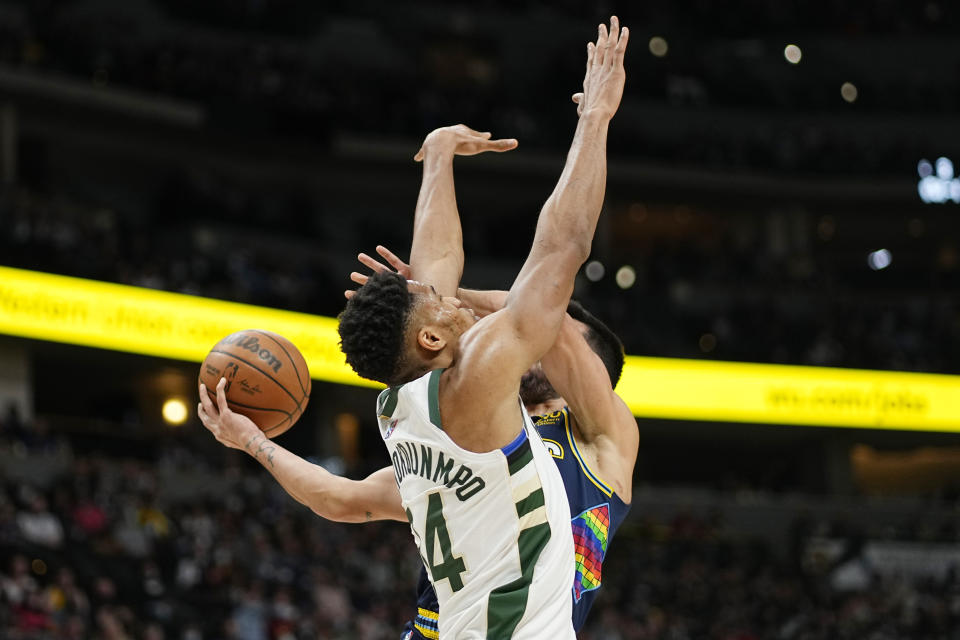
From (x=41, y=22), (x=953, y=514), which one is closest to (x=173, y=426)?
(x=41, y=22)

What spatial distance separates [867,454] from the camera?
115 ft

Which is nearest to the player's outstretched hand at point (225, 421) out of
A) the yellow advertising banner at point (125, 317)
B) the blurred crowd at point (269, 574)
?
the blurred crowd at point (269, 574)

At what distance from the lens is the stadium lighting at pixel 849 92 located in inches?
1448

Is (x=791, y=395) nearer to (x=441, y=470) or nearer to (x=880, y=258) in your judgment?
(x=880, y=258)

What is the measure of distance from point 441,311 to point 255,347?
3.49 ft

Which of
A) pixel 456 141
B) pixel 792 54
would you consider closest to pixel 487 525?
pixel 456 141

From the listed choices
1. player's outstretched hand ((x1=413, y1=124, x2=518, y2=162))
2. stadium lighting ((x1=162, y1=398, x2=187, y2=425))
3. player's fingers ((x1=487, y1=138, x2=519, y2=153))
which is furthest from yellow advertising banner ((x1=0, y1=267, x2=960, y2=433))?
player's fingers ((x1=487, y1=138, x2=519, y2=153))

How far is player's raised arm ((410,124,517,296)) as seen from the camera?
464cm

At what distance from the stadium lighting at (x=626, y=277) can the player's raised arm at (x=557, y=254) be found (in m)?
27.3

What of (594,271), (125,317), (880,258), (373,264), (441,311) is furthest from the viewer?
(880,258)

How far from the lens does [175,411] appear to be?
26.5m

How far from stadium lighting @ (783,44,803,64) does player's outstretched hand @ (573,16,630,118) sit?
3507cm

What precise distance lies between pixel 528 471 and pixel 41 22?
26.5 m

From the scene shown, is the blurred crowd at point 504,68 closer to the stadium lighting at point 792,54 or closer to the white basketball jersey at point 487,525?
the stadium lighting at point 792,54
